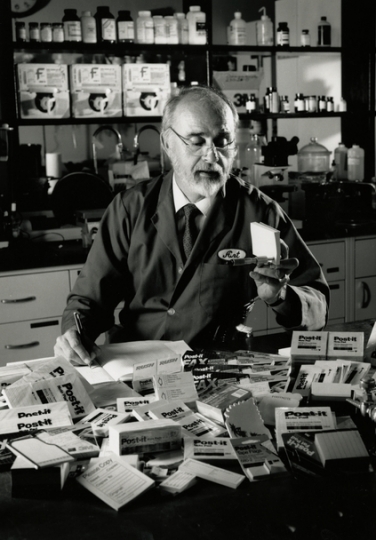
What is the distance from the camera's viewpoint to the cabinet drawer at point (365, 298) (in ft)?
12.8

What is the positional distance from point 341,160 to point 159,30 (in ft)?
4.90

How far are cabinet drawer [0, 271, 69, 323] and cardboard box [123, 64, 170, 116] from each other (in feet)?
3.82

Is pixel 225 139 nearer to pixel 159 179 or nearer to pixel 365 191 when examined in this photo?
pixel 159 179

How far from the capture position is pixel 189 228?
2.25 metres

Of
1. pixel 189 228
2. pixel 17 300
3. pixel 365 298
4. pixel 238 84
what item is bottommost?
pixel 365 298

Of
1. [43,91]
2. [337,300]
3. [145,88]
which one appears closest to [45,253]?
[43,91]

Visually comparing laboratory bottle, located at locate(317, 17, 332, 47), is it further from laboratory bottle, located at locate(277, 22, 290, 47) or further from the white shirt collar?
the white shirt collar

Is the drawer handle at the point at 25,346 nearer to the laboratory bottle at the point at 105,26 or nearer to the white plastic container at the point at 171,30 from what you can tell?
the laboratory bottle at the point at 105,26

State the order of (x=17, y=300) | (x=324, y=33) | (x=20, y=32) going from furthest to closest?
(x=324, y=33)
(x=20, y=32)
(x=17, y=300)

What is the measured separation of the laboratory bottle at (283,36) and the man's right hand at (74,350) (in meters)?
2.92

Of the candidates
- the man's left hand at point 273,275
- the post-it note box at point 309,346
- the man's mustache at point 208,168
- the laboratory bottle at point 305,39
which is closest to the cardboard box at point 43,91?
the laboratory bottle at point 305,39

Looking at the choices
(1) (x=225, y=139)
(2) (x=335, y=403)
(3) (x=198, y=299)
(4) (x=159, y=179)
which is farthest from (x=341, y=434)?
(4) (x=159, y=179)

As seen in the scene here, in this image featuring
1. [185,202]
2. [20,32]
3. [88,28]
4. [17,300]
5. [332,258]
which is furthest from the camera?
[332,258]

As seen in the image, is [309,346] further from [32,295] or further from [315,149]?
[315,149]
